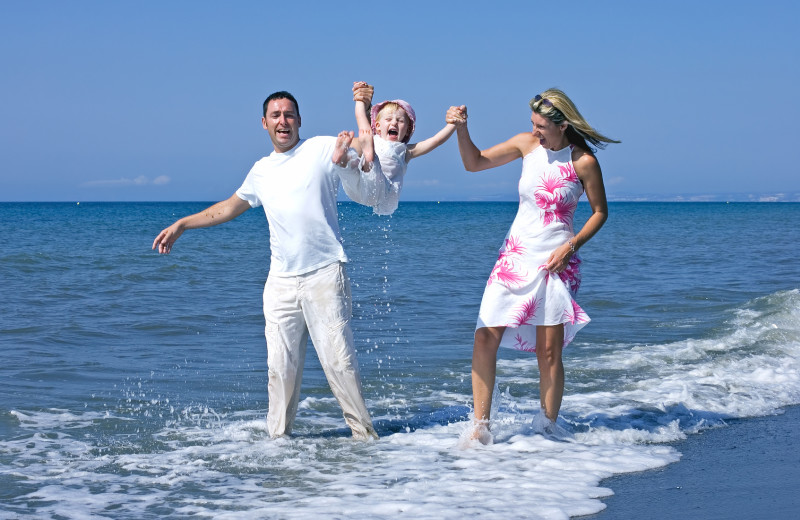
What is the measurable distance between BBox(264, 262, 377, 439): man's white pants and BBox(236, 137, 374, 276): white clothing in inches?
3.7

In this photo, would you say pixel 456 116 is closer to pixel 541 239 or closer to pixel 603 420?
pixel 541 239

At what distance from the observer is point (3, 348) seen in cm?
891

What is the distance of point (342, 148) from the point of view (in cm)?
471

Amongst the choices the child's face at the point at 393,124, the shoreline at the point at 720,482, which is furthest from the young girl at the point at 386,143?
the shoreline at the point at 720,482

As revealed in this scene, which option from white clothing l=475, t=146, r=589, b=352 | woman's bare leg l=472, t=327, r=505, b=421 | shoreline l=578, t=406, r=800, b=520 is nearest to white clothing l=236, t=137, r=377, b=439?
woman's bare leg l=472, t=327, r=505, b=421

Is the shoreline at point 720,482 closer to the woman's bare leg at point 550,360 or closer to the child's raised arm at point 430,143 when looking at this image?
the woman's bare leg at point 550,360

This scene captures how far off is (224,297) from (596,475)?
9601 millimetres

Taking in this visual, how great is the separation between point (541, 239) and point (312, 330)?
147 centimetres

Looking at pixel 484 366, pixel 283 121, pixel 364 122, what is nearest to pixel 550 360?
pixel 484 366

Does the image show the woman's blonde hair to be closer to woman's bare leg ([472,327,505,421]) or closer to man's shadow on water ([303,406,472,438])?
woman's bare leg ([472,327,505,421])

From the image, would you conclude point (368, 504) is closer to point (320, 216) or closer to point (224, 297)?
point (320, 216)

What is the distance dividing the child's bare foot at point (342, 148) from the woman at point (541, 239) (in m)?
0.61

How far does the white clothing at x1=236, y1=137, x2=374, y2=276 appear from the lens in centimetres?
493

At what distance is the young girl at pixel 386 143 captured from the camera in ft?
15.7
